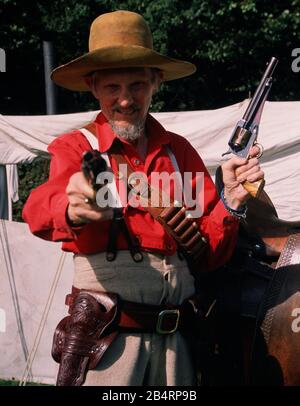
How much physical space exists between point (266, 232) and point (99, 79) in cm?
94

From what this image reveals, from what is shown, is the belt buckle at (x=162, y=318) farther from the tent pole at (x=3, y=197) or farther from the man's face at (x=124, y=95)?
the tent pole at (x=3, y=197)

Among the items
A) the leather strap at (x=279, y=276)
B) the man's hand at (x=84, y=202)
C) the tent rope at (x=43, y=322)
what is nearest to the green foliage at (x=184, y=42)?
the tent rope at (x=43, y=322)

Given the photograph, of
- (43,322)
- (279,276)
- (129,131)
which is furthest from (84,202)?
(43,322)

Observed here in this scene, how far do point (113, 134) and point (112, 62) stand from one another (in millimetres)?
224

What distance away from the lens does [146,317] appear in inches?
97.0

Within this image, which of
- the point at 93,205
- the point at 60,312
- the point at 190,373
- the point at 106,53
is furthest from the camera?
the point at 60,312

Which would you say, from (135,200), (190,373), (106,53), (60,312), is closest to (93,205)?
(135,200)

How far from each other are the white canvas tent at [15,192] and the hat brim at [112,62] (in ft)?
7.79

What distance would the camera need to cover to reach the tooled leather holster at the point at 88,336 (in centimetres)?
242

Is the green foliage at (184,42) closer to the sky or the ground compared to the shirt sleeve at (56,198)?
closer to the ground

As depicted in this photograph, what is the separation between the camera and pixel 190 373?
2.65 meters

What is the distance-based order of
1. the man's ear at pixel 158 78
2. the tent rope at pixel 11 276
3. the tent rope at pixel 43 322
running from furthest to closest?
the tent rope at pixel 11 276
the tent rope at pixel 43 322
the man's ear at pixel 158 78

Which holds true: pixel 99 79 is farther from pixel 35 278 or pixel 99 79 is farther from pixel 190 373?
pixel 35 278

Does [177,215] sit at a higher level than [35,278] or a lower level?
higher
